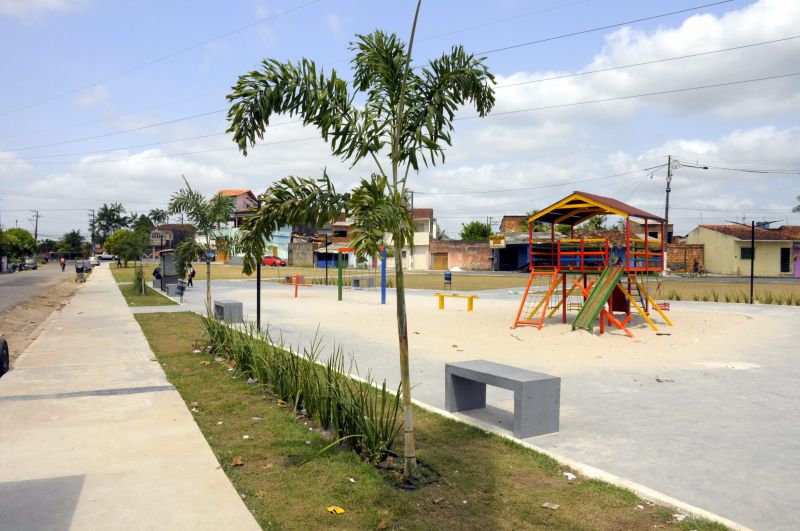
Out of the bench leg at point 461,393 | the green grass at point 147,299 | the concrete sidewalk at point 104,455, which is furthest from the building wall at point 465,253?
the bench leg at point 461,393

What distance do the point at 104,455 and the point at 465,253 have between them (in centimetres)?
6843

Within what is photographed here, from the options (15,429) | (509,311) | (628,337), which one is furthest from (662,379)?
(509,311)

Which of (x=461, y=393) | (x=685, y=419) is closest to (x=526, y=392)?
(x=461, y=393)

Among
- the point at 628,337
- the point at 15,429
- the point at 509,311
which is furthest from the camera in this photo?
the point at 509,311

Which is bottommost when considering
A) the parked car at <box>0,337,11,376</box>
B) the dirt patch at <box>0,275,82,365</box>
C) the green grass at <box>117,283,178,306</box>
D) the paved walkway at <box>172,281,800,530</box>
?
the dirt patch at <box>0,275,82,365</box>

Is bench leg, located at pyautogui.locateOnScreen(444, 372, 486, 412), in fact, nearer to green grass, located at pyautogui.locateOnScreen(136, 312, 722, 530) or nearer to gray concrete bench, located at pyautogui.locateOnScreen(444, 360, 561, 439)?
gray concrete bench, located at pyautogui.locateOnScreen(444, 360, 561, 439)

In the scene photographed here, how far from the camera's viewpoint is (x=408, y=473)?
5207 mm

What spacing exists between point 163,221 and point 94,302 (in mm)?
147668

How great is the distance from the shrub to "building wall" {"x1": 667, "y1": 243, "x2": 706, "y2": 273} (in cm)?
5630

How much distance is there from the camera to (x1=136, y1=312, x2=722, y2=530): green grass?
14.6 ft

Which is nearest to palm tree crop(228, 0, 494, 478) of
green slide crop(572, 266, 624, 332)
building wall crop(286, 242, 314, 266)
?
green slide crop(572, 266, 624, 332)

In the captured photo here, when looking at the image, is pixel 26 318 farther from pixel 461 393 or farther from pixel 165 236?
pixel 165 236

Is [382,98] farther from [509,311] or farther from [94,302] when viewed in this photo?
[94,302]

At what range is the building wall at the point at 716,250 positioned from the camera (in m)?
55.5
